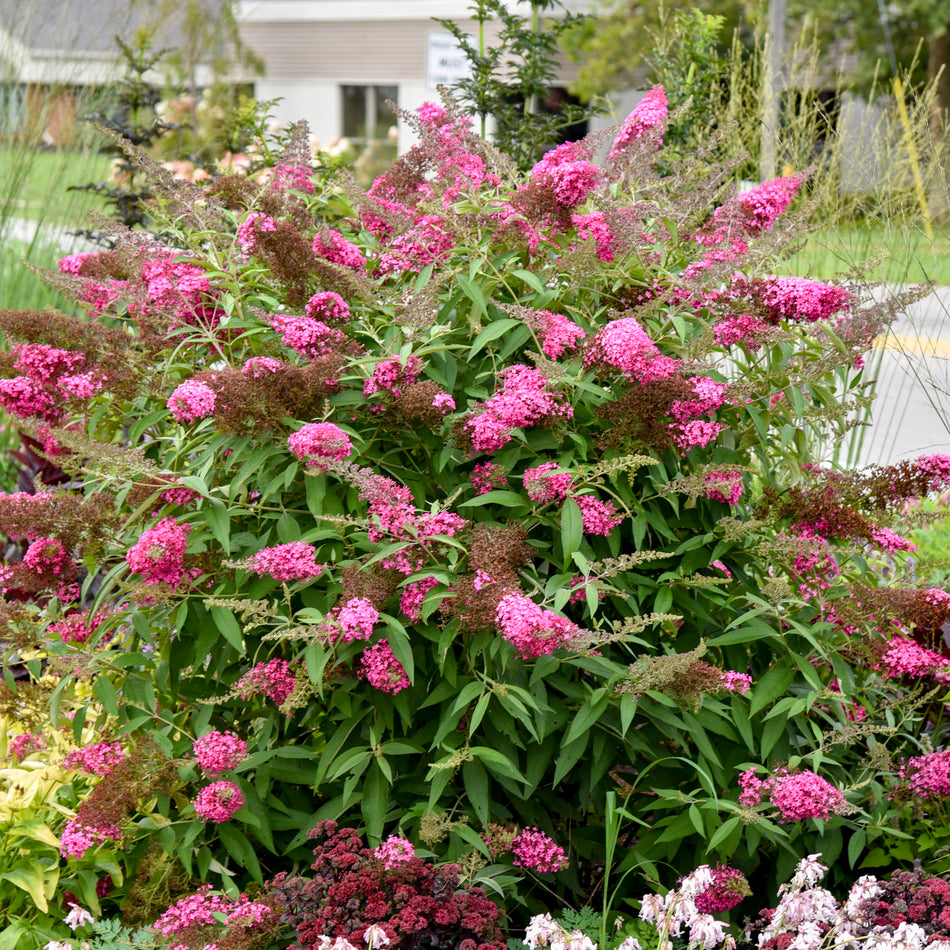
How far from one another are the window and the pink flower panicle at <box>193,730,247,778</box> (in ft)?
79.6

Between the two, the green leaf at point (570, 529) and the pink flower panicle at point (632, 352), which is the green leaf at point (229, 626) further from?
the pink flower panicle at point (632, 352)

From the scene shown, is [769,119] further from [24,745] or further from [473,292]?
[24,745]

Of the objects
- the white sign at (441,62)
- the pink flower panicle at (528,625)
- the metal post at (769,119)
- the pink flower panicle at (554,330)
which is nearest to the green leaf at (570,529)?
the pink flower panicle at (528,625)

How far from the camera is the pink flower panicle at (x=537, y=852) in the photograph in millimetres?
2484

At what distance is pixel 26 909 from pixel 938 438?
5978 millimetres

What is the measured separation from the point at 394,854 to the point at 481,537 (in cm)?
68

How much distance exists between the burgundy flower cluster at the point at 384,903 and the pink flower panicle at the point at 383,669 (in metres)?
0.31

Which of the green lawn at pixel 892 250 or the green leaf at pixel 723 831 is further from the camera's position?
the green lawn at pixel 892 250

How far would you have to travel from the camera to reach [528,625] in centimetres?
216

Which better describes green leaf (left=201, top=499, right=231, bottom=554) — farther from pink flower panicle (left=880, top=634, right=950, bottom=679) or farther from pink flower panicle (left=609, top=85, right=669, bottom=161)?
pink flower panicle (left=880, top=634, right=950, bottom=679)

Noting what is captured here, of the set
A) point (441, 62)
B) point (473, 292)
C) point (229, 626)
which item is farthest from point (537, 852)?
point (441, 62)

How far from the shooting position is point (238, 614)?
267 centimetres

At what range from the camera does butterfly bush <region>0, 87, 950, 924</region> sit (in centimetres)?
249

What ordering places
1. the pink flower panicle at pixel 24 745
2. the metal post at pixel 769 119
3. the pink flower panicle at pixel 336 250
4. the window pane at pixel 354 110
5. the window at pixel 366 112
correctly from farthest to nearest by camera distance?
the window pane at pixel 354 110, the window at pixel 366 112, the metal post at pixel 769 119, the pink flower panicle at pixel 24 745, the pink flower panicle at pixel 336 250
